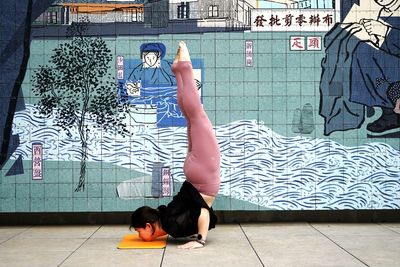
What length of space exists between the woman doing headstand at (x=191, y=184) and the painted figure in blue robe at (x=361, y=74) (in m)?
2.56

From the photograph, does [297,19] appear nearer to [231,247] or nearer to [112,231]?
[231,247]

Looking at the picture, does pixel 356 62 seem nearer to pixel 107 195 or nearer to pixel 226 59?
pixel 226 59

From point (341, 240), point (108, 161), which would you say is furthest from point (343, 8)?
point (108, 161)

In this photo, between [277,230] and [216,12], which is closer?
[277,230]

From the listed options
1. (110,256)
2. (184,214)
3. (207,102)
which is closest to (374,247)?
(184,214)

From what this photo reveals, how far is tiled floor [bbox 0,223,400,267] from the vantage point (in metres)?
5.59

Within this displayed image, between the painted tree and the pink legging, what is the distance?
1.93m

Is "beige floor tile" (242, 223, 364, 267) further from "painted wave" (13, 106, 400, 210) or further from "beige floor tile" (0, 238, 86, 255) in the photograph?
"beige floor tile" (0, 238, 86, 255)

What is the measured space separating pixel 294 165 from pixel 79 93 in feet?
11.8

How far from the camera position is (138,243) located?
6.73 metres

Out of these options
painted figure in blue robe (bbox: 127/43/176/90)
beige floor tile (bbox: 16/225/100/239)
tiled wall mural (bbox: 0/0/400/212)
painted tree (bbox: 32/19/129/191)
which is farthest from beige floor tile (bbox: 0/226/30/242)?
painted figure in blue robe (bbox: 127/43/176/90)

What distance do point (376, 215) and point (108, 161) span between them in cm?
433

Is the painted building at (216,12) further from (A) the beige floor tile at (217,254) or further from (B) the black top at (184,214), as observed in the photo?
(A) the beige floor tile at (217,254)

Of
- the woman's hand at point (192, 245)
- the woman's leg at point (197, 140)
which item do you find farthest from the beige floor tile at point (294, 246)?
the woman's leg at point (197, 140)
